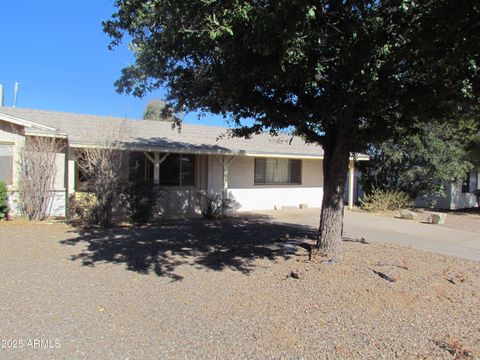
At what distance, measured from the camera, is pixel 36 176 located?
11484 mm

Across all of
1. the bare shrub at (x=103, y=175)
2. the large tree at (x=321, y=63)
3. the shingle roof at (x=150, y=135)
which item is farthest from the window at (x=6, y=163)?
the large tree at (x=321, y=63)

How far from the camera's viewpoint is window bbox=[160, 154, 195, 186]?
48.5 ft

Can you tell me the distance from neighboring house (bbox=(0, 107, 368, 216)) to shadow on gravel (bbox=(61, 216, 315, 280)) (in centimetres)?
249

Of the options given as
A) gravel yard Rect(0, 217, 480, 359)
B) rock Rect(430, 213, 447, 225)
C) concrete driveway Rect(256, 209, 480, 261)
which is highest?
rock Rect(430, 213, 447, 225)

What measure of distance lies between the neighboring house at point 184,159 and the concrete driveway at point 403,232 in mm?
1699

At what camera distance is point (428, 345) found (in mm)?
4043

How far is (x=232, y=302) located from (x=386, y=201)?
561 inches

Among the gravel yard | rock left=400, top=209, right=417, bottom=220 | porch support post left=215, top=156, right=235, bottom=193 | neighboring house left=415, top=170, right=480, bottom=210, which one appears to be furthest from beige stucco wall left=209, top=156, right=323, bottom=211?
the gravel yard

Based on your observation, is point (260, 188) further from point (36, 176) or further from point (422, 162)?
point (36, 176)

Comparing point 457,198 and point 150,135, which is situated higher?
point 150,135

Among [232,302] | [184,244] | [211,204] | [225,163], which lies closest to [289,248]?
[184,244]

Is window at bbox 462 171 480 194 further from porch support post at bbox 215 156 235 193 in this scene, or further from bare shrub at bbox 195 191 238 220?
bare shrub at bbox 195 191 238 220

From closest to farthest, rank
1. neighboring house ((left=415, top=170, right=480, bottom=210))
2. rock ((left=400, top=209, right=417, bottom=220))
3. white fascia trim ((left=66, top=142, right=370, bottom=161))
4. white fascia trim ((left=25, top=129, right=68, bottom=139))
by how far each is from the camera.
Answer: white fascia trim ((left=66, top=142, right=370, bottom=161)), white fascia trim ((left=25, top=129, right=68, bottom=139)), rock ((left=400, top=209, right=417, bottom=220)), neighboring house ((left=415, top=170, right=480, bottom=210))

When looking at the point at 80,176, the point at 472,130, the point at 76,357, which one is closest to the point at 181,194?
the point at 80,176
